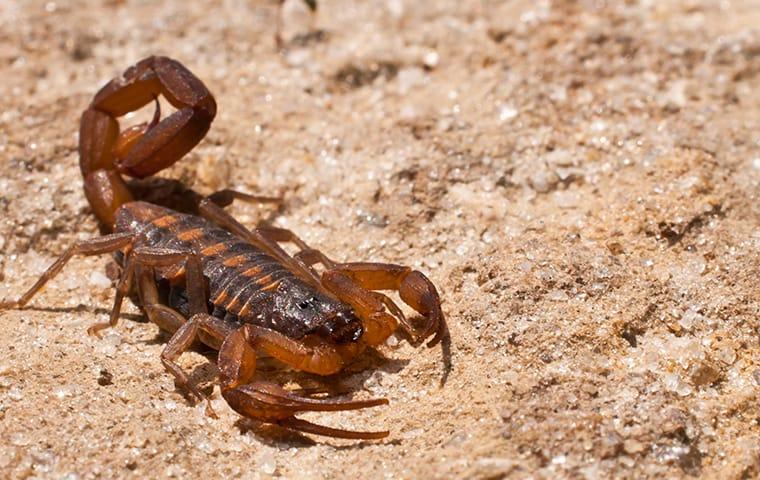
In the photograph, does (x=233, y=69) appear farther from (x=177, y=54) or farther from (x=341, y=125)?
(x=341, y=125)

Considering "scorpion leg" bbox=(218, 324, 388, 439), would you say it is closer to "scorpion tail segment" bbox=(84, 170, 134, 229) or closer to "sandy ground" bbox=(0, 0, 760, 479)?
"sandy ground" bbox=(0, 0, 760, 479)

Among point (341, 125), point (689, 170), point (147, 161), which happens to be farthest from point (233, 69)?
point (689, 170)

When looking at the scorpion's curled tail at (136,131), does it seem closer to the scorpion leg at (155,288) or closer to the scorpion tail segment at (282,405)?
the scorpion leg at (155,288)

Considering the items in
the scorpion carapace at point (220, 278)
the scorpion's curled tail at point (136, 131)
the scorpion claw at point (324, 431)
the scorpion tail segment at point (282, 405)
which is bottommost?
the scorpion claw at point (324, 431)

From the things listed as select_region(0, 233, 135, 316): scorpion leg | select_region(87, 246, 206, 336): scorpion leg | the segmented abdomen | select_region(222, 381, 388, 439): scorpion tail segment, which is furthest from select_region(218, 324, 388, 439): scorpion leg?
select_region(0, 233, 135, 316): scorpion leg

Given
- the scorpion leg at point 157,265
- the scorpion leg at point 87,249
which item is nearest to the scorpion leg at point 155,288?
the scorpion leg at point 157,265

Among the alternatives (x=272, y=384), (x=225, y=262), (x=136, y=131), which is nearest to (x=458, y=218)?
(x=225, y=262)

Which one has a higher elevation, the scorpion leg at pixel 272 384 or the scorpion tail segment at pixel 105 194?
the scorpion tail segment at pixel 105 194
